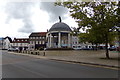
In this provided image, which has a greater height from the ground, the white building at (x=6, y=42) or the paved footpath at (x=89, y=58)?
the white building at (x=6, y=42)

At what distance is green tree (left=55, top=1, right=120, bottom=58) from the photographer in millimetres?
16992

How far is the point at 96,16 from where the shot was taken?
18016 millimetres

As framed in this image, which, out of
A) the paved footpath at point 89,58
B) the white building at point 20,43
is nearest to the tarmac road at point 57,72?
the paved footpath at point 89,58

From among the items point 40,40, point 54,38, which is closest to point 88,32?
point 54,38

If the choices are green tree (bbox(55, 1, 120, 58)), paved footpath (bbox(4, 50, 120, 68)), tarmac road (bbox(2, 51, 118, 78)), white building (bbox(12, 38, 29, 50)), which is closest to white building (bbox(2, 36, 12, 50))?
white building (bbox(12, 38, 29, 50))

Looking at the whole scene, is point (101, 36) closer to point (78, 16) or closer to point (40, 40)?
point (78, 16)

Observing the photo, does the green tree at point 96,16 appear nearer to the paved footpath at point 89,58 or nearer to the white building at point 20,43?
the paved footpath at point 89,58

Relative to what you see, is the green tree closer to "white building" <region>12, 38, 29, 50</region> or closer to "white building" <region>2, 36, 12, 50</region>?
"white building" <region>12, 38, 29, 50</region>

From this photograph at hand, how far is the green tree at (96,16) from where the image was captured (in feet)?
55.7

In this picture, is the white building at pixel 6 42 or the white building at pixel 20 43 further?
the white building at pixel 6 42

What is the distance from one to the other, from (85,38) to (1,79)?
14033mm

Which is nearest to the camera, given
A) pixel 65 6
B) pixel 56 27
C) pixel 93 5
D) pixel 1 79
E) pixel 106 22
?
pixel 1 79

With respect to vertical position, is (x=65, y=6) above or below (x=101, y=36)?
above

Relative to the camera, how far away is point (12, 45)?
11419 centimetres
